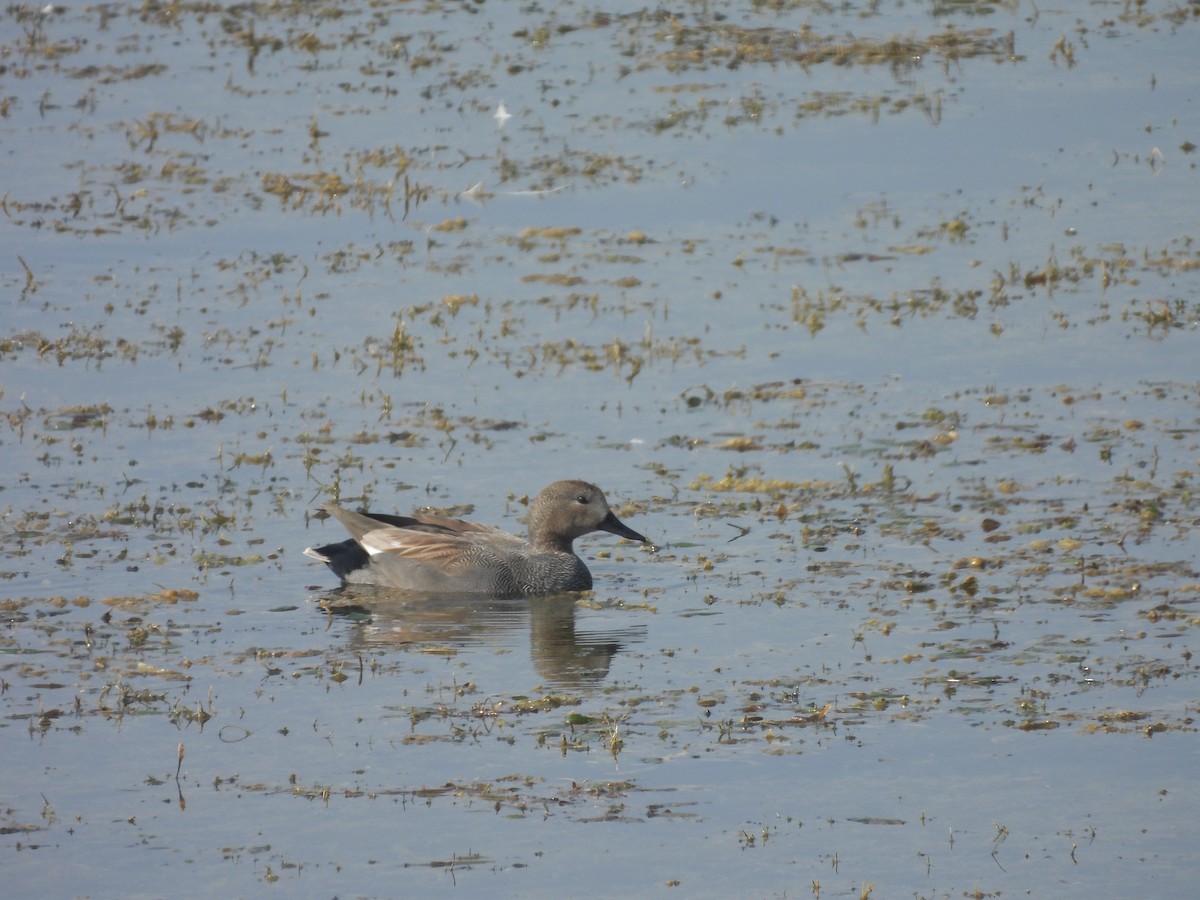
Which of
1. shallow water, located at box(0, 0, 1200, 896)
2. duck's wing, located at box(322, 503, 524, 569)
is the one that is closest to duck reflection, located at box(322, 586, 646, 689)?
shallow water, located at box(0, 0, 1200, 896)

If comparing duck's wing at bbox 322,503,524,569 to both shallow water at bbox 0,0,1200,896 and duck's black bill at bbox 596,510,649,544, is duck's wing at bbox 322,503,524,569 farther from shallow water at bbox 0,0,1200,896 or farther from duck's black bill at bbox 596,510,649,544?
duck's black bill at bbox 596,510,649,544

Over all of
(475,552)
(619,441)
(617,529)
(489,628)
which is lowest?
(489,628)

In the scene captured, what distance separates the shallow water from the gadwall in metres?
0.29

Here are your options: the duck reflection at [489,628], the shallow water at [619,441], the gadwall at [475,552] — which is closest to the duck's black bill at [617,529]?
the gadwall at [475,552]

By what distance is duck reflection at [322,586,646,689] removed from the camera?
11461 mm

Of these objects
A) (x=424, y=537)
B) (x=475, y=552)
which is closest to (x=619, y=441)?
(x=475, y=552)

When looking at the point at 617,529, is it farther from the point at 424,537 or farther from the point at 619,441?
the point at 619,441

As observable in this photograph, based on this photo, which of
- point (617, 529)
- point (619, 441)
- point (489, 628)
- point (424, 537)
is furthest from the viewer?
point (619, 441)

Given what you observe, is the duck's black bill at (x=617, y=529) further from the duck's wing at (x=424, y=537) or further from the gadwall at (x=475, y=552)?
the duck's wing at (x=424, y=537)

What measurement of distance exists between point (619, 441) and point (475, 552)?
7.16 feet

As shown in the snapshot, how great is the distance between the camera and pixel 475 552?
13133 mm

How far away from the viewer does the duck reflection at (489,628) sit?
37.6 ft

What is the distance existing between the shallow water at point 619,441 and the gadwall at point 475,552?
0.95 feet

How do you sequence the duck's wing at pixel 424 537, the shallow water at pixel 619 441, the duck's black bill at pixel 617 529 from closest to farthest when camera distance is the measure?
the shallow water at pixel 619 441 < the duck's wing at pixel 424 537 < the duck's black bill at pixel 617 529
